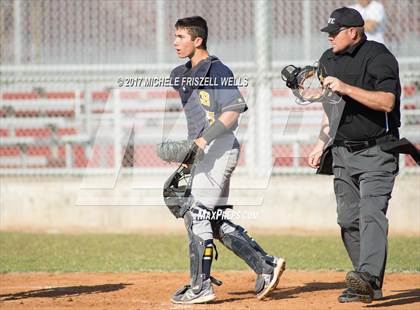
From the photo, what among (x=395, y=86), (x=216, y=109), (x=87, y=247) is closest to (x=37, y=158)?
(x=87, y=247)

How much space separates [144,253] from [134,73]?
11.1ft

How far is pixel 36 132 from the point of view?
1366 centimetres

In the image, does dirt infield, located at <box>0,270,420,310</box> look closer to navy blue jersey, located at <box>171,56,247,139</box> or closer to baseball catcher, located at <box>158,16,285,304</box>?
baseball catcher, located at <box>158,16,285,304</box>

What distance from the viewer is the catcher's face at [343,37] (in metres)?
7.19

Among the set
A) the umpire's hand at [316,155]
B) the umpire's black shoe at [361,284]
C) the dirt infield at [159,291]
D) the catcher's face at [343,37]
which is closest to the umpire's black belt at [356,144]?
the umpire's hand at [316,155]

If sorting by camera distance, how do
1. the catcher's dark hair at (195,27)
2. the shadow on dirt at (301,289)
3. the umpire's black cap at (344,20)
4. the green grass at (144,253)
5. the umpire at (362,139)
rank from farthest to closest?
the green grass at (144,253)
the shadow on dirt at (301,289)
the catcher's dark hair at (195,27)
the umpire's black cap at (344,20)
the umpire at (362,139)

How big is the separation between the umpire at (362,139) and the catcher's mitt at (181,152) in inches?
43.7

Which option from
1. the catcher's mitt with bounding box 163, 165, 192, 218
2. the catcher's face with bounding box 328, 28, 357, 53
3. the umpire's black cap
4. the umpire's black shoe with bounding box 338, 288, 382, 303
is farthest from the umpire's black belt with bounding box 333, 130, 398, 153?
the catcher's mitt with bounding box 163, 165, 192, 218

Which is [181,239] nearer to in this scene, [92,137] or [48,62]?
[92,137]

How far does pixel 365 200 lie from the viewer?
23.5 feet

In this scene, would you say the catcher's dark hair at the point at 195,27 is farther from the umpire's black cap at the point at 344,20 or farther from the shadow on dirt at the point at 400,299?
the shadow on dirt at the point at 400,299

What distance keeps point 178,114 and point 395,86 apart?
20.9 feet

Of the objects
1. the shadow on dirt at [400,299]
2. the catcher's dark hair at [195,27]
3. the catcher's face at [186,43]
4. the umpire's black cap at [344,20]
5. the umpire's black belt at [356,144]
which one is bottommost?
the shadow on dirt at [400,299]

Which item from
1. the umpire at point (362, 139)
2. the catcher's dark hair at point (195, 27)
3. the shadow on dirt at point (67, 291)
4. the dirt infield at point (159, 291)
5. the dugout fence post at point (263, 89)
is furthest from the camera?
the dugout fence post at point (263, 89)
